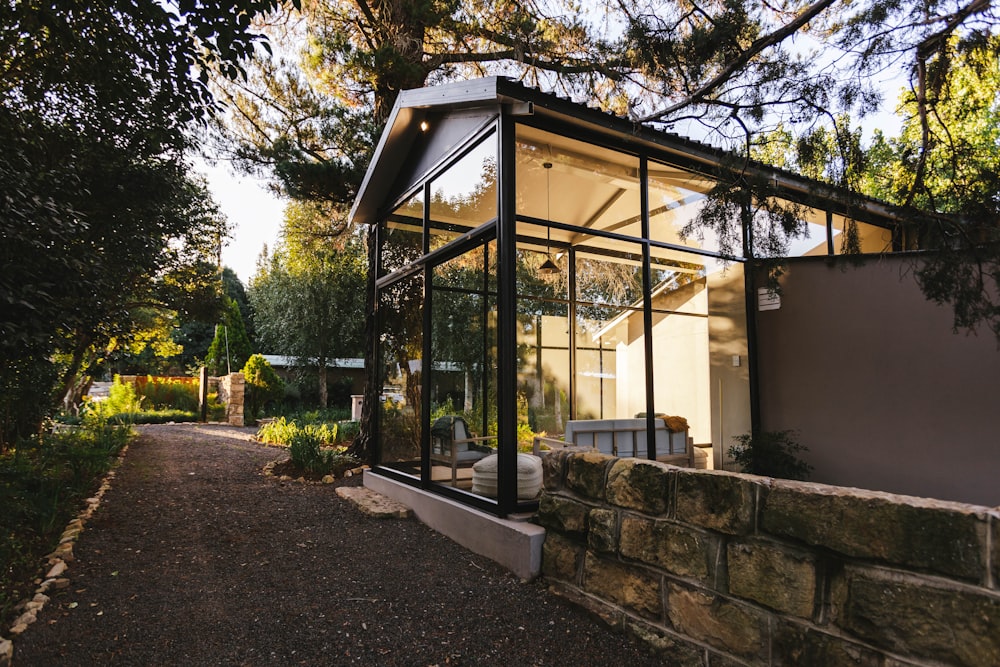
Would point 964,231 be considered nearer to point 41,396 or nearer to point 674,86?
point 674,86

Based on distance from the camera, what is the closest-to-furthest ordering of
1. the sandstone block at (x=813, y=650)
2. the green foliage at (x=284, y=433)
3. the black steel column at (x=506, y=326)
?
the sandstone block at (x=813, y=650)
the black steel column at (x=506, y=326)
the green foliage at (x=284, y=433)

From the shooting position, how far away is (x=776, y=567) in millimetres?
2209

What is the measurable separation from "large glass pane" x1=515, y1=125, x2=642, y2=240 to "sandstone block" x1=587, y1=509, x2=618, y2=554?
97.8 inches

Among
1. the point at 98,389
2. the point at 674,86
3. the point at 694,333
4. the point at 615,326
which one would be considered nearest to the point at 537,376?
the point at 615,326

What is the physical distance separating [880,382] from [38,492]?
7787mm

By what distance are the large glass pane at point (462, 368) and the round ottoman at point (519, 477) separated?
0.34 meters

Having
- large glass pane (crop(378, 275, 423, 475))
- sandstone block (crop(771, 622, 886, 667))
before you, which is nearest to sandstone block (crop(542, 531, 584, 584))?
sandstone block (crop(771, 622, 886, 667))

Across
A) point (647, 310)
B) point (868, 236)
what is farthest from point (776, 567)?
point (868, 236)

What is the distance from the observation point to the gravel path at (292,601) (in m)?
2.62

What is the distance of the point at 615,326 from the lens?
19.7ft

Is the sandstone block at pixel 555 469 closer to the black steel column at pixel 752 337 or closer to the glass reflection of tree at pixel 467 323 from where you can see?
the glass reflection of tree at pixel 467 323

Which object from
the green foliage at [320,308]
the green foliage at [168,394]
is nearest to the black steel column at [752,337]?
the green foliage at [320,308]

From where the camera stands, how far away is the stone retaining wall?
68.9 inches

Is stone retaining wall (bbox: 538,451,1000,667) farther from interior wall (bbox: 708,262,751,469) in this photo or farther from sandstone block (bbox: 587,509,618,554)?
interior wall (bbox: 708,262,751,469)
